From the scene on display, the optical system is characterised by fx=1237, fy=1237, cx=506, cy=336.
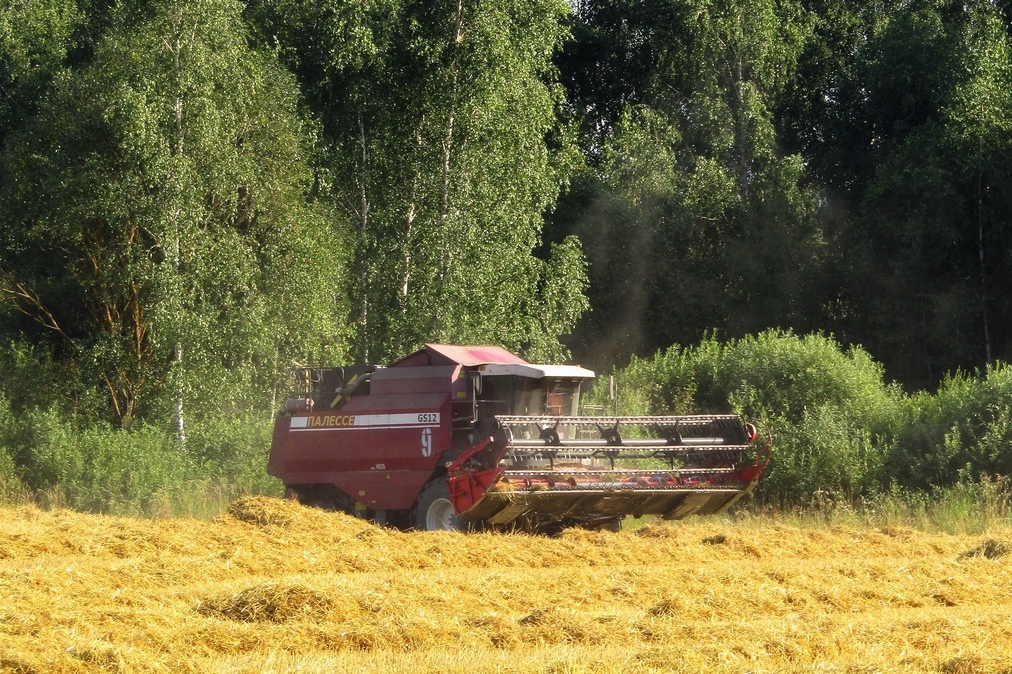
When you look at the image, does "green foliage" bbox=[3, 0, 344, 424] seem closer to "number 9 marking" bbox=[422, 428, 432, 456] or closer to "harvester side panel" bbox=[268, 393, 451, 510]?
"harvester side panel" bbox=[268, 393, 451, 510]

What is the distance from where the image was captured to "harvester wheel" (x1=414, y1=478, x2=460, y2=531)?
1480 centimetres

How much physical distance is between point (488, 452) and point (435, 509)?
1.30 meters

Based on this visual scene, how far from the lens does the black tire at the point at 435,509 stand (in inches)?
582

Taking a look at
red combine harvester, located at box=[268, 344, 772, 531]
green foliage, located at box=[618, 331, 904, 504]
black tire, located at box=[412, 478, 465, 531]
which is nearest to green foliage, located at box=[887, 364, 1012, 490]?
green foliage, located at box=[618, 331, 904, 504]

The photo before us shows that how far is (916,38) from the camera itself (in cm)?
3462

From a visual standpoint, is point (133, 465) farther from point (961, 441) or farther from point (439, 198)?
point (961, 441)

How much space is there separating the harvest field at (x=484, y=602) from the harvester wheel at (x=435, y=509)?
122cm

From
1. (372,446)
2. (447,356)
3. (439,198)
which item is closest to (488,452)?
(447,356)

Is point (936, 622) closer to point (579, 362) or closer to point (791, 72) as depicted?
point (579, 362)

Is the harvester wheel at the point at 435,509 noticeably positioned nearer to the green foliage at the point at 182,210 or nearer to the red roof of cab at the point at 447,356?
the red roof of cab at the point at 447,356

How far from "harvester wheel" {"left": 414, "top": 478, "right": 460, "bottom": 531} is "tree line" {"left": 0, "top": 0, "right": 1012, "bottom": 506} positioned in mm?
7969

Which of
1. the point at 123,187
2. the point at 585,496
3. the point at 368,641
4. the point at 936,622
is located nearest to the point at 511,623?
the point at 368,641

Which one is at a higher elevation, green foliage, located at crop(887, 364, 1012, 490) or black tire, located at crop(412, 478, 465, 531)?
green foliage, located at crop(887, 364, 1012, 490)

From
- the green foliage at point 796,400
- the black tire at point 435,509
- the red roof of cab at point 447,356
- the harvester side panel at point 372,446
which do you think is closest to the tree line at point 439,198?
the green foliage at point 796,400
